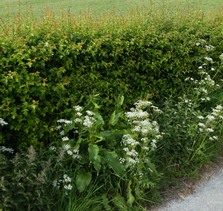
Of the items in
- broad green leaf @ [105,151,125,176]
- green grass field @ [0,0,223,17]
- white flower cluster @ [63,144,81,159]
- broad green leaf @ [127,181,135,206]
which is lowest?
green grass field @ [0,0,223,17]

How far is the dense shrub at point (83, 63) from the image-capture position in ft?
12.8

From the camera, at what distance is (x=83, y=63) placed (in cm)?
452

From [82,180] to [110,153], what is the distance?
1.28ft

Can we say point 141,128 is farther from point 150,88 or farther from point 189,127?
point 150,88

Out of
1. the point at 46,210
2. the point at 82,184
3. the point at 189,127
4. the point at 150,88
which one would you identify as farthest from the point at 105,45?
the point at 46,210

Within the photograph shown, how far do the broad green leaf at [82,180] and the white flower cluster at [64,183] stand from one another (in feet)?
0.32

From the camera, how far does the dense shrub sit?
3.89 meters

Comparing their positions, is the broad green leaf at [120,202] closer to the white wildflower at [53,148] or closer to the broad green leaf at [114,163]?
the broad green leaf at [114,163]

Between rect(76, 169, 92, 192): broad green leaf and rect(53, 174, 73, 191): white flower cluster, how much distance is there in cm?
10

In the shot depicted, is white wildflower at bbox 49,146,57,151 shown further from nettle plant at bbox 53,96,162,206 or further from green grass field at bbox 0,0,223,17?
green grass field at bbox 0,0,223,17

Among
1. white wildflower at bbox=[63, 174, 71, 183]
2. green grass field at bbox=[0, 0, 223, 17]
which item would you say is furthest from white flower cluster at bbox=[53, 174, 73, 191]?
green grass field at bbox=[0, 0, 223, 17]

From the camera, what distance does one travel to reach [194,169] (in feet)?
15.6

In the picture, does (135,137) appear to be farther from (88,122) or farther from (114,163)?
(88,122)

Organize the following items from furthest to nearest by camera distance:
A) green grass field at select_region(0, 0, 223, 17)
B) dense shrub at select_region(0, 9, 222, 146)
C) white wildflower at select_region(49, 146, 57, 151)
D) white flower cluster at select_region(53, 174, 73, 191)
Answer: green grass field at select_region(0, 0, 223, 17) < white wildflower at select_region(49, 146, 57, 151) < dense shrub at select_region(0, 9, 222, 146) < white flower cluster at select_region(53, 174, 73, 191)
